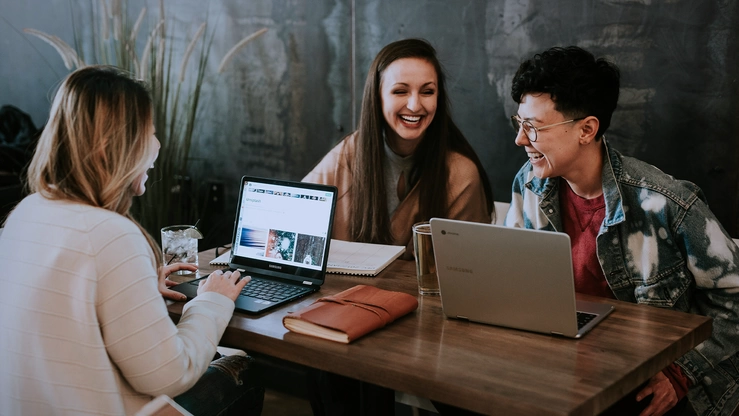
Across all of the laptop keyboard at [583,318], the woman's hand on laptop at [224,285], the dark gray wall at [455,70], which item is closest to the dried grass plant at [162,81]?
the dark gray wall at [455,70]

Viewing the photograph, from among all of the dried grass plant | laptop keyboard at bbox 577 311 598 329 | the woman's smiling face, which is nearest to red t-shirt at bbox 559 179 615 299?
laptop keyboard at bbox 577 311 598 329

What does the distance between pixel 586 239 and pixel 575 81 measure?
0.41 meters

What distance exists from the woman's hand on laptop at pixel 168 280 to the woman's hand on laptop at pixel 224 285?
0.27ft

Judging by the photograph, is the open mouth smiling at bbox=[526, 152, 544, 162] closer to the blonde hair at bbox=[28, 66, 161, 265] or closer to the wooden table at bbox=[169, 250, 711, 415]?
the wooden table at bbox=[169, 250, 711, 415]

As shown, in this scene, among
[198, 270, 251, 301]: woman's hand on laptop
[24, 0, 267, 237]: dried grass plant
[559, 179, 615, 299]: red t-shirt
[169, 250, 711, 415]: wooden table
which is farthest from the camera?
[24, 0, 267, 237]: dried grass plant

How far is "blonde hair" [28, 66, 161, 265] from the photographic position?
139cm

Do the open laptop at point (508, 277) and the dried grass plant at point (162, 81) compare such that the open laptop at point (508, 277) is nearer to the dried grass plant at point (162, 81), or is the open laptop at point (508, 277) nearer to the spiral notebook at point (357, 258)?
the spiral notebook at point (357, 258)

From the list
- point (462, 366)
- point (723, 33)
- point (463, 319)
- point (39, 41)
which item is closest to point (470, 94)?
point (723, 33)

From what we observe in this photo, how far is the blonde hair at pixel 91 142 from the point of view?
4.55 feet

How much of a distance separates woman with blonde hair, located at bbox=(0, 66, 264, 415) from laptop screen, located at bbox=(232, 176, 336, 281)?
49 cm

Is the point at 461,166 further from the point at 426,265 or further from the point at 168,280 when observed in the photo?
the point at 168,280

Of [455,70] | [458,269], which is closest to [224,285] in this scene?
[458,269]

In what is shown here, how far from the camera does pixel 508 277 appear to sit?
1507 millimetres

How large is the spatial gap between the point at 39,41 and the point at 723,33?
329 centimetres
